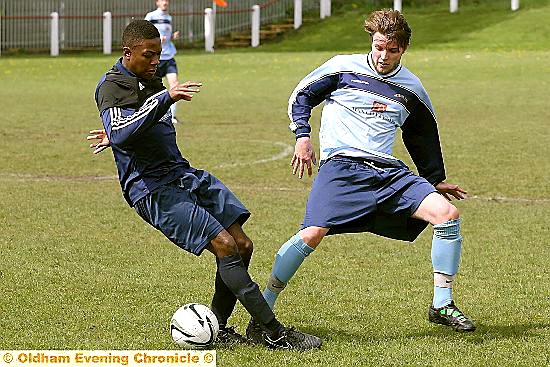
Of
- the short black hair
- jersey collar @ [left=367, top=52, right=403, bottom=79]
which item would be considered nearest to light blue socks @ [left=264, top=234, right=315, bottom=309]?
jersey collar @ [left=367, top=52, right=403, bottom=79]

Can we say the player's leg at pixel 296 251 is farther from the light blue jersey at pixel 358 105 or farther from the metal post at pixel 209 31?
the metal post at pixel 209 31

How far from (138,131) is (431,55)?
26714 millimetres

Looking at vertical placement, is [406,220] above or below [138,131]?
below

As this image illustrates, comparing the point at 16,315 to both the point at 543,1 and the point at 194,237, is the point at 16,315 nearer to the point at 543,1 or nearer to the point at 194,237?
the point at 194,237

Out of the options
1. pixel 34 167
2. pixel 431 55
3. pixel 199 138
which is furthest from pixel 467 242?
pixel 431 55

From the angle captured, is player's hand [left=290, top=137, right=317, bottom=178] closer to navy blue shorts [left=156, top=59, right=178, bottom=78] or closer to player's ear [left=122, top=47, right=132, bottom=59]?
player's ear [left=122, top=47, right=132, bottom=59]

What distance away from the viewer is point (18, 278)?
26.3 feet

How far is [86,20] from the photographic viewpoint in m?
38.9

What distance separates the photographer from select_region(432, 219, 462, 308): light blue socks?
659 cm

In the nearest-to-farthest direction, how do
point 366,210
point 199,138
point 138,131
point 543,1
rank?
point 138,131, point 366,210, point 199,138, point 543,1

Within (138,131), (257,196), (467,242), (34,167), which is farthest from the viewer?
(34,167)

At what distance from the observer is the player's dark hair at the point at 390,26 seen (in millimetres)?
6551
